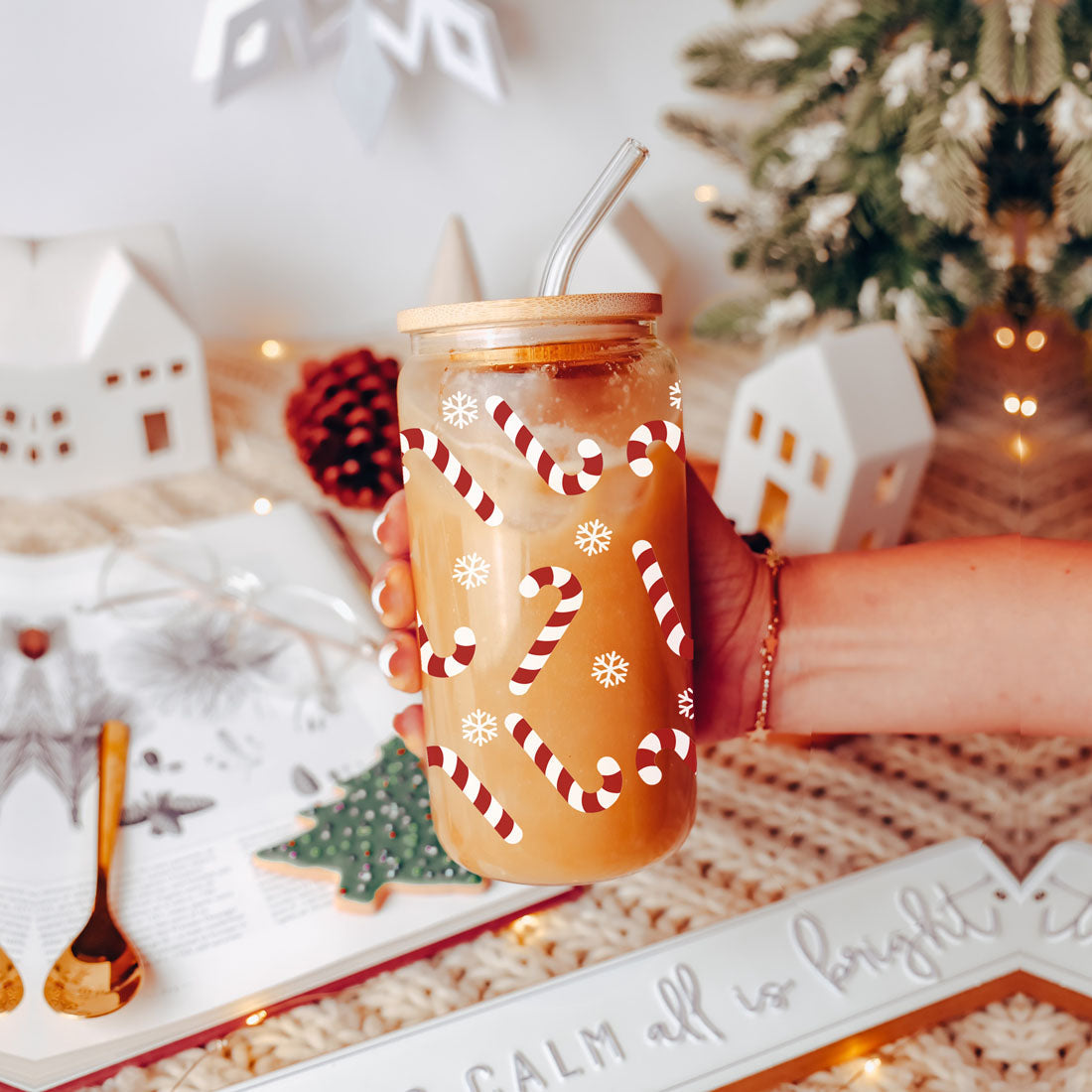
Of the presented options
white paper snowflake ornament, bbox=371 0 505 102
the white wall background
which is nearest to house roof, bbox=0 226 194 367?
the white wall background

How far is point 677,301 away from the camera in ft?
4.72

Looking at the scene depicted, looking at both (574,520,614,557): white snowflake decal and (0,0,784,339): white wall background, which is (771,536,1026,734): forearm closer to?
(574,520,614,557): white snowflake decal

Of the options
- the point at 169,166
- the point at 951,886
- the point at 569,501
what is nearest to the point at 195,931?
the point at 569,501

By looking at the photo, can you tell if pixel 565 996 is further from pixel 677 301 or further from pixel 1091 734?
pixel 677 301

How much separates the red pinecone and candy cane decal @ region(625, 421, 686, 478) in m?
0.53

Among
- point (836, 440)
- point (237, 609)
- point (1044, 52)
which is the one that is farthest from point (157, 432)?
point (1044, 52)

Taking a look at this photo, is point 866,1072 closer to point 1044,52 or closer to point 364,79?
point 1044,52

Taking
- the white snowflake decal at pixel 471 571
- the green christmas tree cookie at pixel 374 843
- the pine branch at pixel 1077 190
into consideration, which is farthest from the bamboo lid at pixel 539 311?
the pine branch at pixel 1077 190

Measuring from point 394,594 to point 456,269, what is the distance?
59 cm

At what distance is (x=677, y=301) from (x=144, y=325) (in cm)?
75

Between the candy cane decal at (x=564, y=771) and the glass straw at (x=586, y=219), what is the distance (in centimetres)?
20

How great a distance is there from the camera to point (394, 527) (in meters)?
0.61

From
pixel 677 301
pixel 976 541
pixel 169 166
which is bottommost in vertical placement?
pixel 976 541

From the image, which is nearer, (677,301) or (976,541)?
(976,541)
